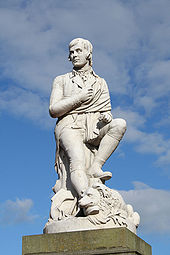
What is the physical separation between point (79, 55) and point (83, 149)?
2.24m

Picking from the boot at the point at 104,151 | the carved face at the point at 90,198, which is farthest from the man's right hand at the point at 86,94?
the carved face at the point at 90,198

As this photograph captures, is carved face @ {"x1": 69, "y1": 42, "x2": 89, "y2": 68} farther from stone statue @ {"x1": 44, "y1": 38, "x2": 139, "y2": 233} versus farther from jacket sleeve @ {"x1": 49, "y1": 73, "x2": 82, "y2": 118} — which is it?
jacket sleeve @ {"x1": 49, "y1": 73, "x2": 82, "y2": 118}

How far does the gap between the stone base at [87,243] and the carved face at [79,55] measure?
402 cm

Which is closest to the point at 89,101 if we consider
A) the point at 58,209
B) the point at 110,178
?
the point at 110,178

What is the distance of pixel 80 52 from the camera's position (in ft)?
33.2

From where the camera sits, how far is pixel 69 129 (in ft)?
31.3

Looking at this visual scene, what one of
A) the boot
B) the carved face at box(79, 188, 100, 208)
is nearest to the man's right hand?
the boot

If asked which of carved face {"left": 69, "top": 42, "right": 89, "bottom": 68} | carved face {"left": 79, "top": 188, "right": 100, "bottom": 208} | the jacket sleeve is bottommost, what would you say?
carved face {"left": 79, "top": 188, "right": 100, "bottom": 208}

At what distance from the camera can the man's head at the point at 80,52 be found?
10125 mm

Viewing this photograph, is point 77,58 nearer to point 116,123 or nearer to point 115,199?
point 116,123

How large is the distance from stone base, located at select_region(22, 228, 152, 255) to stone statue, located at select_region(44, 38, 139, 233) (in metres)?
0.22

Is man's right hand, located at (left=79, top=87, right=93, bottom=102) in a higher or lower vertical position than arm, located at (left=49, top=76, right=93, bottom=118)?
higher

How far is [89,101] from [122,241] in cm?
337

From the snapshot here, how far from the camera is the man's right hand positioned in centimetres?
966
